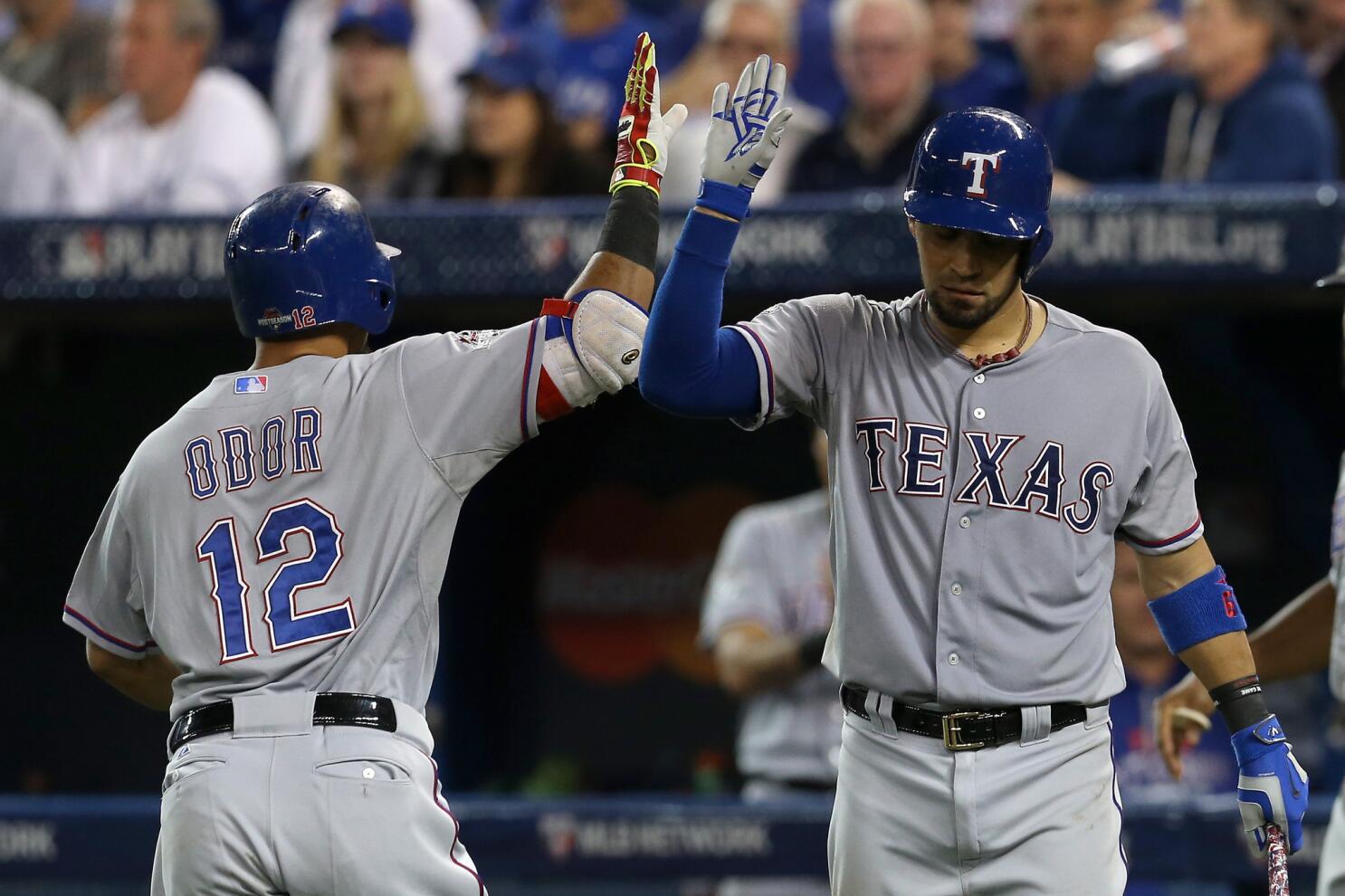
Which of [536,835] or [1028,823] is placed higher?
[1028,823]

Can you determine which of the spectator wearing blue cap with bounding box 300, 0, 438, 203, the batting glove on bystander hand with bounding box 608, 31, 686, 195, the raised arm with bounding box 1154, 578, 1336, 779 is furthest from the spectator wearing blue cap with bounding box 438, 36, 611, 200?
the raised arm with bounding box 1154, 578, 1336, 779

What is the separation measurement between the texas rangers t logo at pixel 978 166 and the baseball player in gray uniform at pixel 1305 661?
1.02 meters

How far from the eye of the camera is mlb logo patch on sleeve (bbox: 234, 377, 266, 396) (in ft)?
9.40

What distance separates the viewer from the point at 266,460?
279 centimetres

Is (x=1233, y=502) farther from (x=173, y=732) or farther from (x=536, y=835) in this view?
(x=173, y=732)

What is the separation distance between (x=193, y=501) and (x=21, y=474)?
3.77 metres

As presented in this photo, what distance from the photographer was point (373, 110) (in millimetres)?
5859

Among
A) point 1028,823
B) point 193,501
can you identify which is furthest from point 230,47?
point 1028,823

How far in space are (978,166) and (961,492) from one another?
1.62ft

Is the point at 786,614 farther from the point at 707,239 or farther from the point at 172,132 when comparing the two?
the point at 172,132

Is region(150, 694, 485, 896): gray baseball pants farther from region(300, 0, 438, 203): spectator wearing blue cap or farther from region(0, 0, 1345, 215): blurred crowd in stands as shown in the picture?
region(300, 0, 438, 203): spectator wearing blue cap

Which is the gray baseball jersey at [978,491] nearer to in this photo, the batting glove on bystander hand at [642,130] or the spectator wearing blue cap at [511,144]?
the batting glove on bystander hand at [642,130]

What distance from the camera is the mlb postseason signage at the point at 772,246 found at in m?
4.67

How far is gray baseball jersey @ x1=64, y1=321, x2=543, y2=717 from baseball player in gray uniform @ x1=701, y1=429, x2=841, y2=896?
193cm
